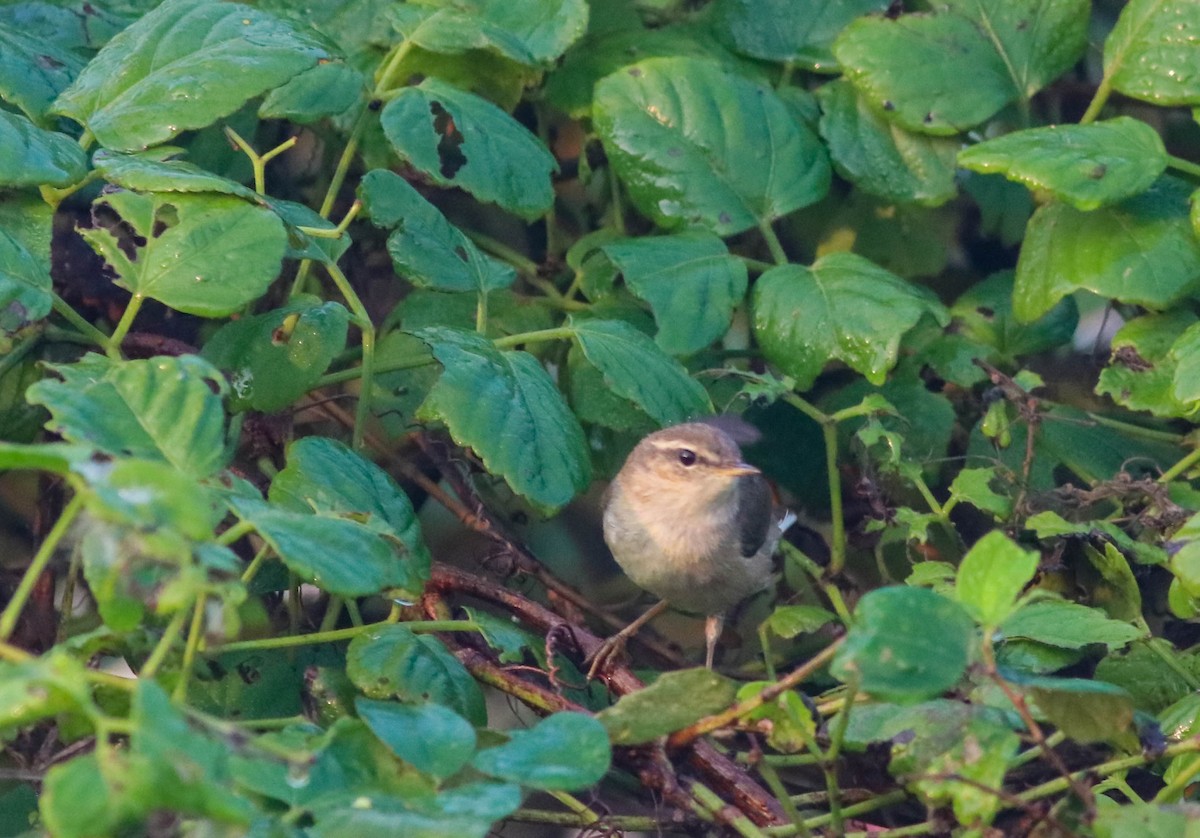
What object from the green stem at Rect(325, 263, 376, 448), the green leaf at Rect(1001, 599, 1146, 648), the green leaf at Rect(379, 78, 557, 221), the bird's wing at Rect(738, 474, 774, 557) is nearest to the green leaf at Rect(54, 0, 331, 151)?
the green leaf at Rect(379, 78, 557, 221)

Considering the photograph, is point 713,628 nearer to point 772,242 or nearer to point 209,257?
point 772,242

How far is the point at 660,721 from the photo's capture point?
82.0 inches

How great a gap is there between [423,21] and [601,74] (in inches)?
25.0

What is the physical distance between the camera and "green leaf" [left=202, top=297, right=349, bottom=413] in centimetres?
275

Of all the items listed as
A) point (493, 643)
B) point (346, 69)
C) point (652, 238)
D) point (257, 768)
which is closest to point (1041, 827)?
point (493, 643)

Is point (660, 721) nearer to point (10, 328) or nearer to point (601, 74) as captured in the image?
point (10, 328)

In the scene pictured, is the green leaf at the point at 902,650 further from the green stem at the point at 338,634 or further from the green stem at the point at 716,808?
the green stem at the point at 338,634

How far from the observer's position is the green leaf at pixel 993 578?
176 cm

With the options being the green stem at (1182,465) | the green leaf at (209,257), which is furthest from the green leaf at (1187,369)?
the green leaf at (209,257)

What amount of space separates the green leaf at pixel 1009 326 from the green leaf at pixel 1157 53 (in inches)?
22.5

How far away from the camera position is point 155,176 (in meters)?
2.42

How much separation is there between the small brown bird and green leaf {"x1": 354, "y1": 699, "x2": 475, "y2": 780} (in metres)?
1.55

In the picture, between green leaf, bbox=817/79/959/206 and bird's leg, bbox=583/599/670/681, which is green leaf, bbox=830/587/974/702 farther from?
green leaf, bbox=817/79/959/206

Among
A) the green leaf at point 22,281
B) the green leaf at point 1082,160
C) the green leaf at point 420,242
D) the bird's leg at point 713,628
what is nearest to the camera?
the green leaf at point 22,281
